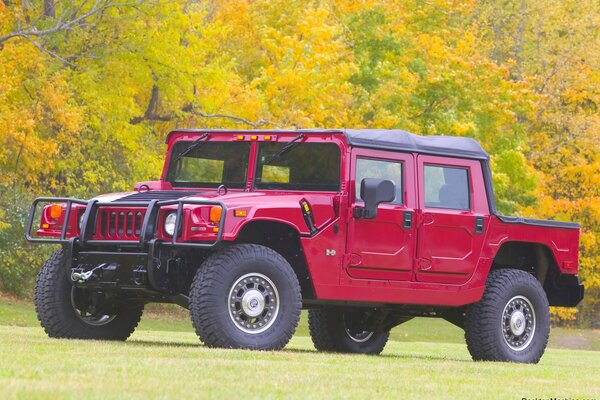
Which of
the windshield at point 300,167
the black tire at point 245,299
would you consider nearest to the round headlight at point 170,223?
the black tire at point 245,299

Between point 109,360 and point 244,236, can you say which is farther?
point 244,236

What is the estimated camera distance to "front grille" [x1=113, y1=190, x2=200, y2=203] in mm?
13125

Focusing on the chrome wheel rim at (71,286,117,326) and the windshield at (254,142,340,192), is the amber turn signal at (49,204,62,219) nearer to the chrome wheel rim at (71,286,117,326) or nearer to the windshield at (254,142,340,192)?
the chrome wheel rim at (71,286,117,326)

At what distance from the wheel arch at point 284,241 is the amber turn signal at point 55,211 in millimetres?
1889

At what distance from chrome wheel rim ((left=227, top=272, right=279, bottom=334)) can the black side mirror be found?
1.31 metres

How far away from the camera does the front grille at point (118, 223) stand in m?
12.8

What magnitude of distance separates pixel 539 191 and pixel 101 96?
676 inches

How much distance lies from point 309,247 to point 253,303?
2.71 ft

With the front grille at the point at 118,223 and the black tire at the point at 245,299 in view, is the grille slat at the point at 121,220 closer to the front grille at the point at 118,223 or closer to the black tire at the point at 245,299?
the front grille at the point at 118,223

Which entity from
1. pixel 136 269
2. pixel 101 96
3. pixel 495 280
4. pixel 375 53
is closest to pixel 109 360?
pixel 136 269

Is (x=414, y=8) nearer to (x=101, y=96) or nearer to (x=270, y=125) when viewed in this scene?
(x=270, y=125)

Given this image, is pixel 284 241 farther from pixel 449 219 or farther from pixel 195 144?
pixel 449 219

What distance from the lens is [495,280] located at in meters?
14.6

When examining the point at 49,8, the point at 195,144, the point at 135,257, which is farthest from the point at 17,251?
the point at 135,257
